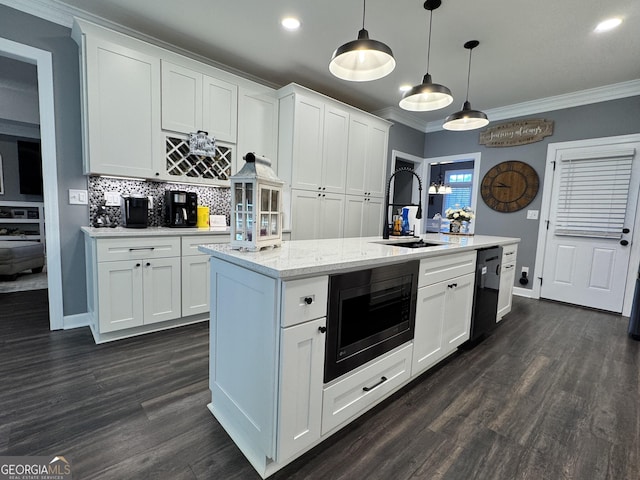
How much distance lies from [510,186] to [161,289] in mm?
4812

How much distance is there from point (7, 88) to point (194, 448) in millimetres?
6369

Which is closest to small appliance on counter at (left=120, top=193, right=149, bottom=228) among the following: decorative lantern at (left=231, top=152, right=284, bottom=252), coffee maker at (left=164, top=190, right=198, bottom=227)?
coffee maker at (left=164, top=190, right=198, bottom=227)

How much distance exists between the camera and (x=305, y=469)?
131 centimetres

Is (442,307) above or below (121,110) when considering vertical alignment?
below

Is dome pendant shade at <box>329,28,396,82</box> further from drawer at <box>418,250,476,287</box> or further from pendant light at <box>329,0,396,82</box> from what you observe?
drawer at <box>418,250,476,287</box>

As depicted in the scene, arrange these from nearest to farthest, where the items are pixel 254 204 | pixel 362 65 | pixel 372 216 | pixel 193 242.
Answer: pixel 254 204, pixel 362 65, pixel 193 242, pixel 372 216

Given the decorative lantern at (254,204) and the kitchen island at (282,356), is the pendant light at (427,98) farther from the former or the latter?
the decorative lantern at (254,204)

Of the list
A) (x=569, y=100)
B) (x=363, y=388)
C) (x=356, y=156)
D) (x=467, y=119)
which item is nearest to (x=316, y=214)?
(x=356, y=156)

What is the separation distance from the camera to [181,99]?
2832 mm

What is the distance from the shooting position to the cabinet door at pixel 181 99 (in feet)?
9.00

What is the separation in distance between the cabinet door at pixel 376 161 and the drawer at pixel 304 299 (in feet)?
11.0

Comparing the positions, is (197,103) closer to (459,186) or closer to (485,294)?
(485,294)

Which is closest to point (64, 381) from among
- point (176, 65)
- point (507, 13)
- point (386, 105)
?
point (176, 65)

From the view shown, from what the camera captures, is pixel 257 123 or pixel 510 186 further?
pixel 510 186
